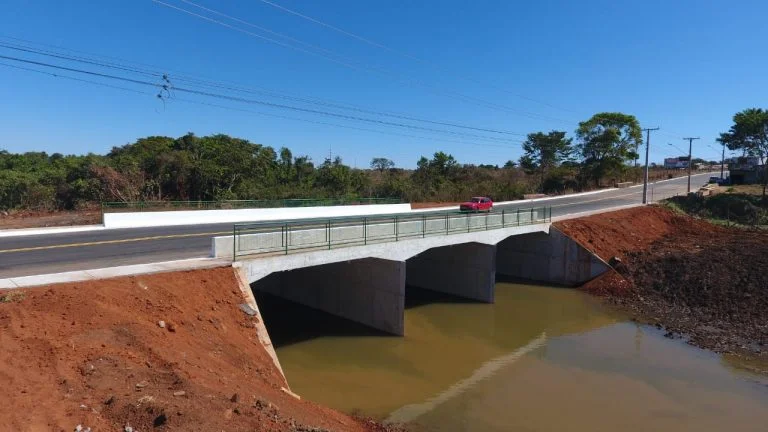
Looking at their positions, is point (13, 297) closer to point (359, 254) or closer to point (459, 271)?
point (359, 254)

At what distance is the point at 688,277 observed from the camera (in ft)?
78.5

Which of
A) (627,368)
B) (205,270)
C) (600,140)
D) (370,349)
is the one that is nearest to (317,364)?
(370,349)

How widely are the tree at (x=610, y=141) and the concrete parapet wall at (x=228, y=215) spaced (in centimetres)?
4253

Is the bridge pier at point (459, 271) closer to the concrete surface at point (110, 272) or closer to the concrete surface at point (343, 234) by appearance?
the concrete surface at point (343, 234)

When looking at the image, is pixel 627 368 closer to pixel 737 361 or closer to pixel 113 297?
pixel 737 361

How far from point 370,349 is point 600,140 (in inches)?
2434

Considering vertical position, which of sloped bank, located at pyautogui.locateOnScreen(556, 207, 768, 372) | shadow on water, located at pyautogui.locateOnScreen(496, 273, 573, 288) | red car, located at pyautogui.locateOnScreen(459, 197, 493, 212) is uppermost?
red car, located at pyautogui.locateOnScreen(459, 197, 493, 212)

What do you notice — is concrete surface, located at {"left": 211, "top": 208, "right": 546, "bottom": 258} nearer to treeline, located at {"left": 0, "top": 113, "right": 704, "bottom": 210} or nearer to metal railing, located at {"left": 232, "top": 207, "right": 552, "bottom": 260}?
metal railing, located at {"left": 232, "top": 207, "right": 552, "bottom": 260}

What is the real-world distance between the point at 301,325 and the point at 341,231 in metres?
5.14

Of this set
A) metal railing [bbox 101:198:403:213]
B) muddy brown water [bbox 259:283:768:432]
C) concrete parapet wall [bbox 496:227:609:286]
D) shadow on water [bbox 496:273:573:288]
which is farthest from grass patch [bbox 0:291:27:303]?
concrete parapet wall [bbox 496:227:609:286]

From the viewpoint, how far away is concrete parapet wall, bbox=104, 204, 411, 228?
24375mm

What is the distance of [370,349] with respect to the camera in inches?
655

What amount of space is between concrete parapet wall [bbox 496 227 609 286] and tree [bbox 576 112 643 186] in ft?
148

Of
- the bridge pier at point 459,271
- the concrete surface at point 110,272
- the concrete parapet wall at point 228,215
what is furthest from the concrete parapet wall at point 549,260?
the concrete surface at point 110,272
